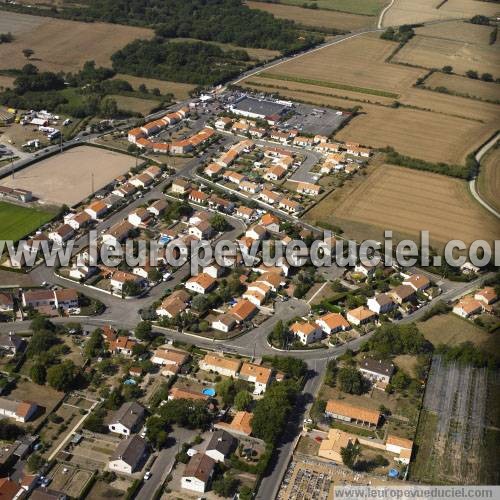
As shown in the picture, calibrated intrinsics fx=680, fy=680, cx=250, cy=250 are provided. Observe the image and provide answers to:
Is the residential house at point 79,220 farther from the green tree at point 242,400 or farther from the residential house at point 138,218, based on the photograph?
the green tree at point 242,400

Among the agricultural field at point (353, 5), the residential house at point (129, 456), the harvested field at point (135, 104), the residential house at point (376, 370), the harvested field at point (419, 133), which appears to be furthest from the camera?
the agricultural field at point (353, 5)

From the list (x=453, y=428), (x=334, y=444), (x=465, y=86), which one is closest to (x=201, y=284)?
(x=334, y=444)

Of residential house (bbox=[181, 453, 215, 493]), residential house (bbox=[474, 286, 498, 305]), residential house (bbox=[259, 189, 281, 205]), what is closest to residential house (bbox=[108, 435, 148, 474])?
residential house (bbox=[181, 453, 215, 493])

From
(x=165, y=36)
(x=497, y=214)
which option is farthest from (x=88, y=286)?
(x=165, y=36)

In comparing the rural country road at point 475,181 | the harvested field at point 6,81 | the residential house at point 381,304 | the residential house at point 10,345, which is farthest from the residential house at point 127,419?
the harvested field at point 6,81

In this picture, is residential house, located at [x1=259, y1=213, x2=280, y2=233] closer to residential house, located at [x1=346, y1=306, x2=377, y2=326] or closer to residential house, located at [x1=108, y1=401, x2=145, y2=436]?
residential house, located at [x1=346, y1=306, x2=377, y2=326]

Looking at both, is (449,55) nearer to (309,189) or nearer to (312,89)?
(312,89)

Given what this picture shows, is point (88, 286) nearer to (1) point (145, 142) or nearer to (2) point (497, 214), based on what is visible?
(1) point (145, 142)
